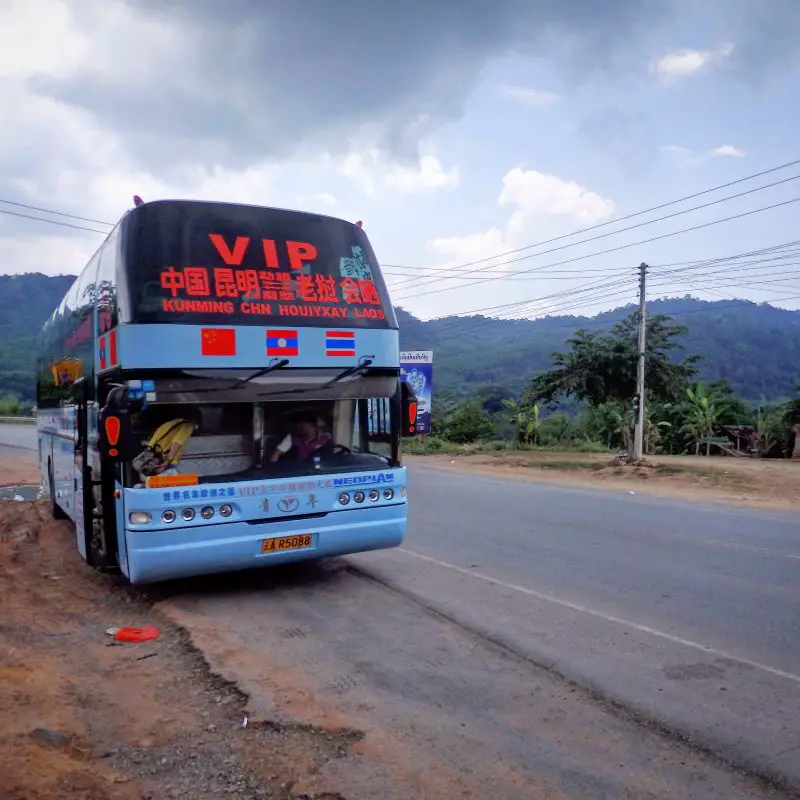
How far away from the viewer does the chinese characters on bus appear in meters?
6.66

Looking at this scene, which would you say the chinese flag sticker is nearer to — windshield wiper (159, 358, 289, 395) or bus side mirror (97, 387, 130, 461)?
windshield wiper (159, 358, 289, 395)

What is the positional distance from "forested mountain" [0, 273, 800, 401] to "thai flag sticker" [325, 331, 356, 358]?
56286 mm

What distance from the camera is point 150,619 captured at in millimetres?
6574

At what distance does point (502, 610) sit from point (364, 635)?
1.34m

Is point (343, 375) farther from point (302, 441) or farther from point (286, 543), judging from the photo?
point (286, 543)

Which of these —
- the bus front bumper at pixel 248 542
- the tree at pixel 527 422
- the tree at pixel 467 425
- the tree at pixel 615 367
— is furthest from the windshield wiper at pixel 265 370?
the tree at pixel 467 425

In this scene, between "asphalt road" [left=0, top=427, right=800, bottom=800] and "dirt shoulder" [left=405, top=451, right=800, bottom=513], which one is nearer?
"asphalt road" [left=0, top=427, right=800, bottom=800]

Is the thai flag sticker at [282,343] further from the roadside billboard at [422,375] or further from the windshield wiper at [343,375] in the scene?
the roadside billboard at [422,375]

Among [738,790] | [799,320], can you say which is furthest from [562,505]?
[799,320]

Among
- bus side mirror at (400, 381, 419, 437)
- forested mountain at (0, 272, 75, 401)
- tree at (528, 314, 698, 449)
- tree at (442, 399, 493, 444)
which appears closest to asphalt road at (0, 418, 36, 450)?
tree at (442, 399, 493, 444)

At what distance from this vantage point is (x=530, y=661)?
542 cm

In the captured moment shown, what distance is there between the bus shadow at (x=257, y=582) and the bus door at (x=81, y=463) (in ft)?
3.13

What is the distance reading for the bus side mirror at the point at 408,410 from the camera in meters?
7.80

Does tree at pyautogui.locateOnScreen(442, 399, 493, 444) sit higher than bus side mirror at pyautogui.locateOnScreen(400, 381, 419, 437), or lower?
lower
